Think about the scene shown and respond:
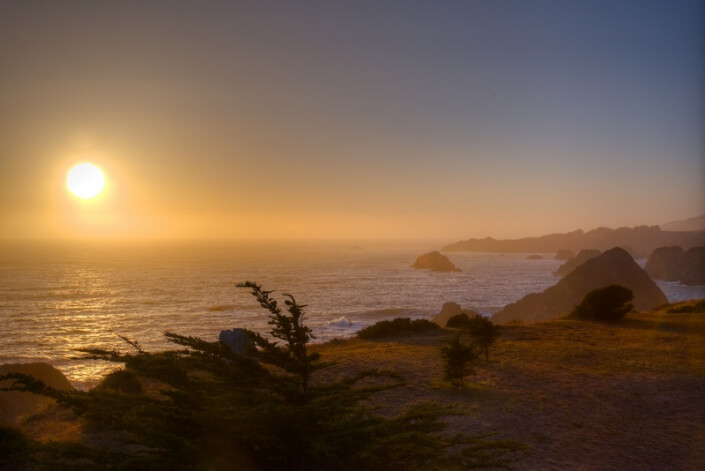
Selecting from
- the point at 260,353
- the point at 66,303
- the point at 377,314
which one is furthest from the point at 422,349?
the point at 66,303

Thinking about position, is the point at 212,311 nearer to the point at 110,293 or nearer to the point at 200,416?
the point at 110,293

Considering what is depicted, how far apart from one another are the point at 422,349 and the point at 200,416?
762 inches

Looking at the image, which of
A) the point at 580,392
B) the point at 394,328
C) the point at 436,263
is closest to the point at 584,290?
the point at 394,328

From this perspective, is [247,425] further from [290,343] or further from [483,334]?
[483,334]

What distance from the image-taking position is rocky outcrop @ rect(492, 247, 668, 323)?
49.0 metres

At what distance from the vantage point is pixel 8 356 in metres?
35.6

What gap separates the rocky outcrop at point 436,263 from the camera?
12200cm

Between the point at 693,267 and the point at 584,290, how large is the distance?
47.8 m

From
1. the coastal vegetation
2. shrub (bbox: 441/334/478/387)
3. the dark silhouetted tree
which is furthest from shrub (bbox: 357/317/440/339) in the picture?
shrub (bbox: 441/334/478/387)

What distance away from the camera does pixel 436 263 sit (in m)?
125

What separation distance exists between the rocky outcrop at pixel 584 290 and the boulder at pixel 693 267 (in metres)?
34.7

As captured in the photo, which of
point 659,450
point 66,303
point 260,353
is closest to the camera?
point 260,353

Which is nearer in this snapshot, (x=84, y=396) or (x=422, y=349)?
(x=84, y=396)

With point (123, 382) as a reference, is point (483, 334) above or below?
above
